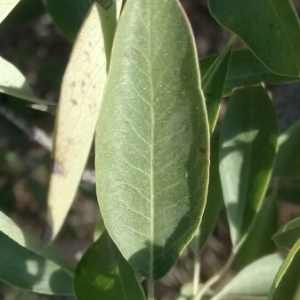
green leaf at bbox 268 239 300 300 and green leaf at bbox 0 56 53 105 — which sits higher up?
green leaf at bbox 0 56 53 105

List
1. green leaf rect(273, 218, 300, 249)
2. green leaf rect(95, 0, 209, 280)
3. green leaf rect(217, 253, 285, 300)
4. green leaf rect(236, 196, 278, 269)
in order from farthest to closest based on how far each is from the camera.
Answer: green leaf rect(236, 196, 278, 269)
green leaf rect(217, 253, 285, 300)
green leaf rect(273, 218, 300, 249)
green leaf rect(95, 0, 209, 280)

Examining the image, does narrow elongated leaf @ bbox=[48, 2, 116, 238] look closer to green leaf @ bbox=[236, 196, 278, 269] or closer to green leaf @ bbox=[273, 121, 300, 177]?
green leaf @ bbox=[273, 121, 300, 177]

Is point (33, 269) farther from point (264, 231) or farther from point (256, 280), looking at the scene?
point (264, 231)

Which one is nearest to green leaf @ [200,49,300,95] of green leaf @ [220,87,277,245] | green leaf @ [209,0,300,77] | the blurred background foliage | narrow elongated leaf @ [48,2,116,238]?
green leaf @ [220,87,277,245]

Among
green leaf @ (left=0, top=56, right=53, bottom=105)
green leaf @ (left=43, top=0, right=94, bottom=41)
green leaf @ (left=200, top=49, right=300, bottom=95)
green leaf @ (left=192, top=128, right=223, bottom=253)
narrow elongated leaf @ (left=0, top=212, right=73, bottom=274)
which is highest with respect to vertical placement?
green leaf @ (left=43, top=0, right=94, bottom=41)

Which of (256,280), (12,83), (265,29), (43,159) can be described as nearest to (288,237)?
(256,280)

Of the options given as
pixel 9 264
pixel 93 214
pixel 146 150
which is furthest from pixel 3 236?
pixel 93 214

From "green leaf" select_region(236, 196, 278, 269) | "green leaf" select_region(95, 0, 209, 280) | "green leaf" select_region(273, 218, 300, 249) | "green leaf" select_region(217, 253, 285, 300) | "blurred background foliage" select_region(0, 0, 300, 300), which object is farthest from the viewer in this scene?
"blurred background foliage" select_region(0, 0, 300, 300)
